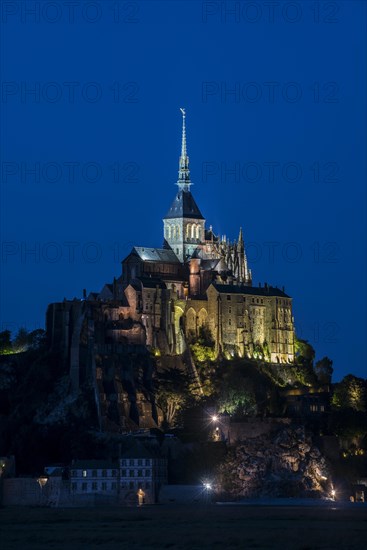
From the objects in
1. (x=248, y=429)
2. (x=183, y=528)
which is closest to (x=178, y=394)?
(x=248, y=429)

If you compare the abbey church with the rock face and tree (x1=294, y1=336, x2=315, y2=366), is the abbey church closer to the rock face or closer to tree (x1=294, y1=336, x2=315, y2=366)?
tree (x1=294, y1=336, x2=315, y2=366)

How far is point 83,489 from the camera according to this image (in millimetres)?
108875

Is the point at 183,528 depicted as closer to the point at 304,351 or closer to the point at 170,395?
the point at 170,395

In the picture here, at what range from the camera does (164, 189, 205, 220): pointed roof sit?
152 metres

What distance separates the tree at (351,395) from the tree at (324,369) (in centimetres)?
845

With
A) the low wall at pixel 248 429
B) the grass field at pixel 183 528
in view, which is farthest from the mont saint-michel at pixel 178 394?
the grass field at pixel 183 528

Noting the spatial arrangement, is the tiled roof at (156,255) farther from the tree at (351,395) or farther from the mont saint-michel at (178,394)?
the tree at (351,395)

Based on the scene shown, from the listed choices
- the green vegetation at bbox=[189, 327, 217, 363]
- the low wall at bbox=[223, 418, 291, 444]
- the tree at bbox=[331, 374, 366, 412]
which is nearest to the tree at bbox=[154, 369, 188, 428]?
the green vegetation at bbox=[189, 327, 217, 363]

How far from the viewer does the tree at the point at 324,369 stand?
147m

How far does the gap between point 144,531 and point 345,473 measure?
39022 millimetres

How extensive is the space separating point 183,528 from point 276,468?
30905 millimetres

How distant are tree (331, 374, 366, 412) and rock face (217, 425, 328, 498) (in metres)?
14.8

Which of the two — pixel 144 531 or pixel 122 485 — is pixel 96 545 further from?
pixel 122 485

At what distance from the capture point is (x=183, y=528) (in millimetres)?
88062
